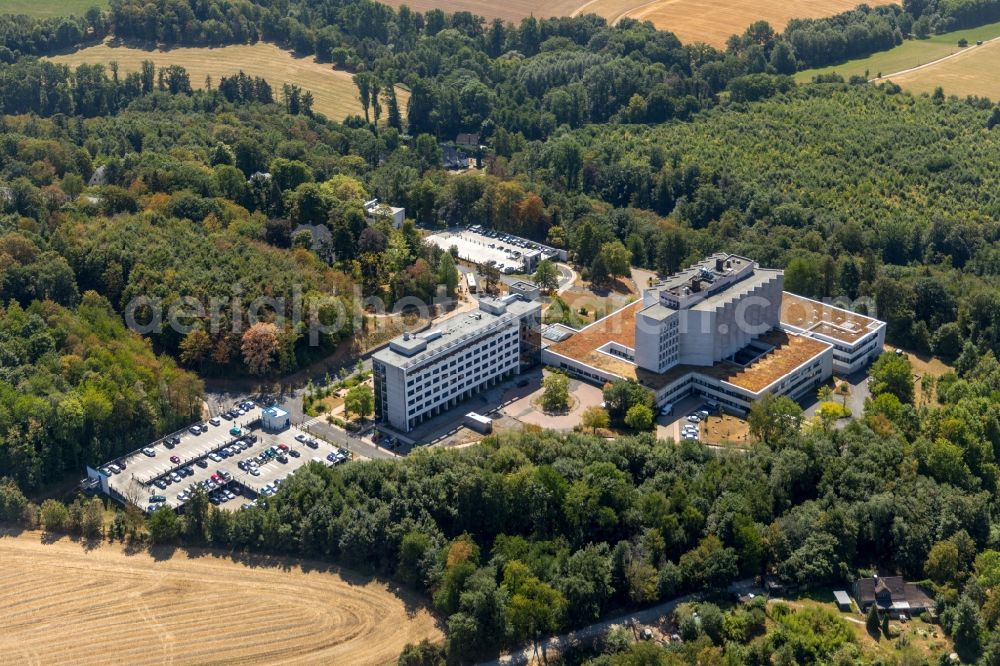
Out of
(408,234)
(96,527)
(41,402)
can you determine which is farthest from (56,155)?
(96,527)

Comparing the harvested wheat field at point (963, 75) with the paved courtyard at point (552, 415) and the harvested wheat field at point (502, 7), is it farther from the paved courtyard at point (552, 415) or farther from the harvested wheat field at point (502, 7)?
the paved courtyard at point (552, 415)

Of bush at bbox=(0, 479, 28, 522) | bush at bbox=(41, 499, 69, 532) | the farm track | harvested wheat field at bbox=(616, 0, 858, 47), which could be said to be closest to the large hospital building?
bush at bbox=(41, 499, 69, 532)

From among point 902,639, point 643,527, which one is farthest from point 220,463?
point 902,639

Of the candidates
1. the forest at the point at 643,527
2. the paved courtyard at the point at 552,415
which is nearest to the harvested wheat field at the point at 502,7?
the paved courtyard at the point at 552,415

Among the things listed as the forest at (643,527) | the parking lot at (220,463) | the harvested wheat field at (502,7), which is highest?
the harvested wheat field at (502,7)

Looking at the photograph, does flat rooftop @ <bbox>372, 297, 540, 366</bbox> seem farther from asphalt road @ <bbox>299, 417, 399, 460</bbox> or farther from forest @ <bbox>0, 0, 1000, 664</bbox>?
forest @ <bbox>0, 0, 1000, 664</bbox>

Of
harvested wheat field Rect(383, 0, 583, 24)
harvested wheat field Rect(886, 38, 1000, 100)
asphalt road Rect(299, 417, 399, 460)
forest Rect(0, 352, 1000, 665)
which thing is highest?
harvested wheat field Rect(383, 0, 583, 24)
